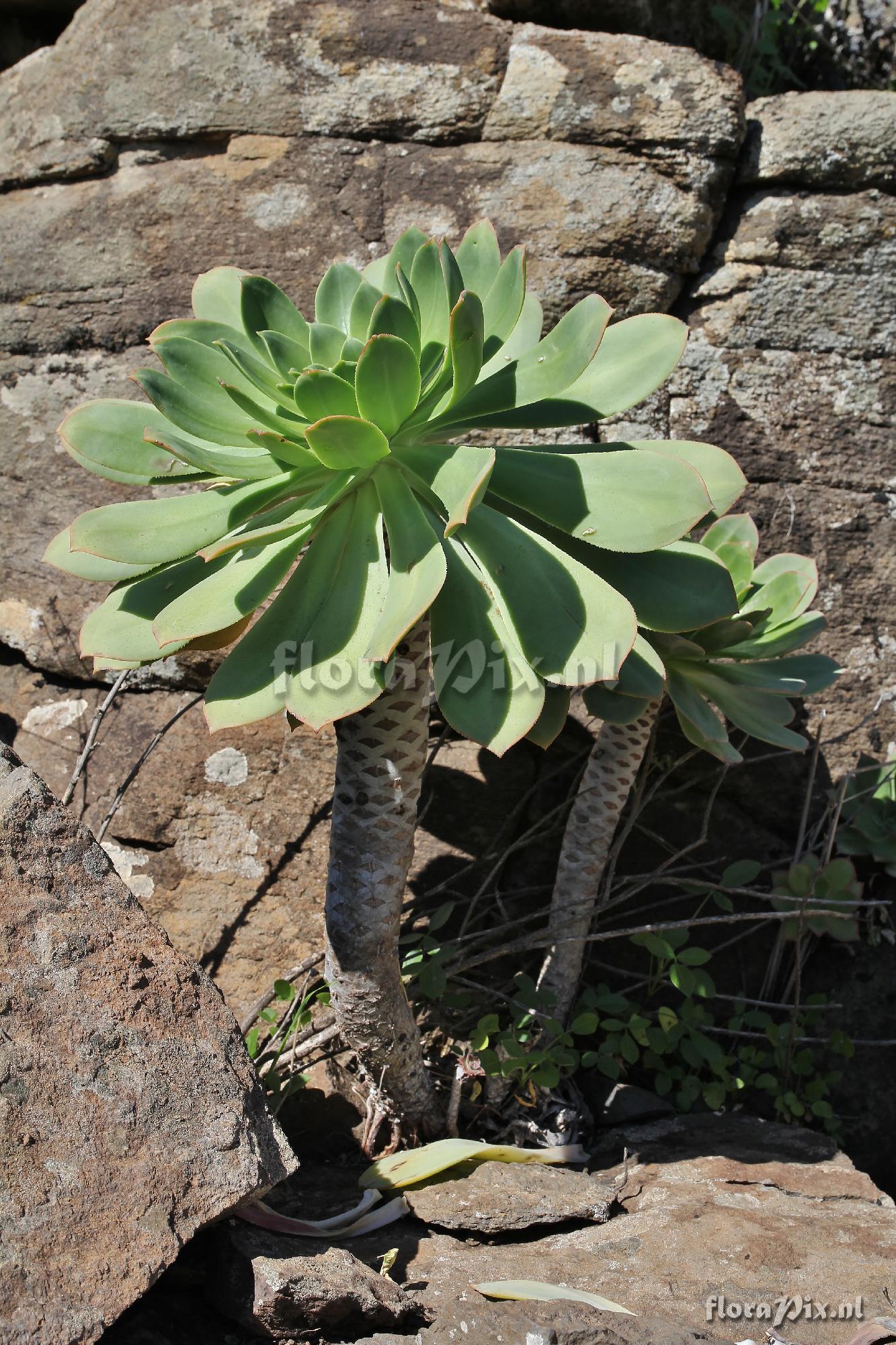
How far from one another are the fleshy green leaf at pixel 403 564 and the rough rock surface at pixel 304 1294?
77 cm

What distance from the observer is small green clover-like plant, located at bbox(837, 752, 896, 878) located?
242 centimetres

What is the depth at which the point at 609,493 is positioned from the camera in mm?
1536

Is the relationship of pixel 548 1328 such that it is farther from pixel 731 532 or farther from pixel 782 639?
pixel 731 532

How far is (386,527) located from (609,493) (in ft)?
1.12

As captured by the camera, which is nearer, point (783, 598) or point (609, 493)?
point (609, 493)

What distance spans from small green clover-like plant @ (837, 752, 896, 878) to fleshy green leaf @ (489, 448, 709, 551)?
47.0 inches

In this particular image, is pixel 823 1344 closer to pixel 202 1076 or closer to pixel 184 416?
pixel 202 1076

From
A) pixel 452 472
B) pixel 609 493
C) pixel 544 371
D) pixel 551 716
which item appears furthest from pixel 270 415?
pixel 551 716

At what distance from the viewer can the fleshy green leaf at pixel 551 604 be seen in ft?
4.58

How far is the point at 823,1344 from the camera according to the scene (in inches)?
52.2

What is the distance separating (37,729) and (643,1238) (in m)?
1.68

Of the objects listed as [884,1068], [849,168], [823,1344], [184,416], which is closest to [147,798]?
[184,416]

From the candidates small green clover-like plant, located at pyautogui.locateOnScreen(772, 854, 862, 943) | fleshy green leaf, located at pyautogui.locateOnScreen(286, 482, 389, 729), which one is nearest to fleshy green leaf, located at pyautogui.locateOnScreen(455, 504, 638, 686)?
fleshy green leaf, located at pyautogui.locateOnScreen(286, 482, 389, 729)

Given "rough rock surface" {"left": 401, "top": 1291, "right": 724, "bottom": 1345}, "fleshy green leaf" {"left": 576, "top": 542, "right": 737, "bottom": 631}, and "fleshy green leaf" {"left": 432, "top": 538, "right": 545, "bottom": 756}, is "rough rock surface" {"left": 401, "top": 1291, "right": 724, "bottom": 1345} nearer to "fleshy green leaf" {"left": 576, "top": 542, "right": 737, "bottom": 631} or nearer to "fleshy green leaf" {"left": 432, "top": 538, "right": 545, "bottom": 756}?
"fleshy green leaf" {"left": 432, "top": 538, "right": 545, "bottom": 756}
